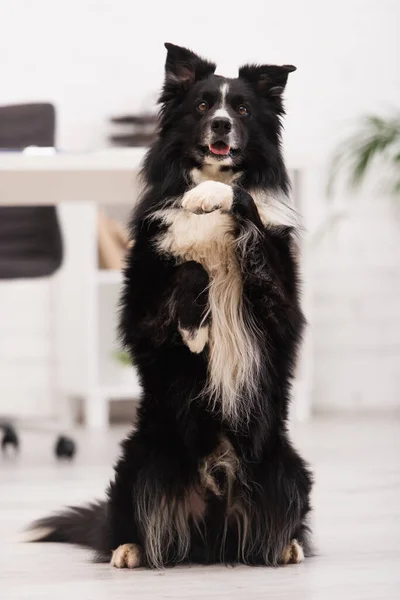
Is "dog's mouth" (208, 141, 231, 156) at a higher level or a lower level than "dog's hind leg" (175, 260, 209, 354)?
higher

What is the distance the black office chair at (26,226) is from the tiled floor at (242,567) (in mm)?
656

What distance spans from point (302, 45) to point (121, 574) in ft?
12.1

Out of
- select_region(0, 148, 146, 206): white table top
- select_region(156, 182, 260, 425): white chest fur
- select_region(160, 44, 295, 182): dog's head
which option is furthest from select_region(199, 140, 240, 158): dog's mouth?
select_region(0, 148, 146, 206): white table top

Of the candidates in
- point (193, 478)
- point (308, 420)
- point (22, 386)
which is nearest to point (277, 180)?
point (193, 478)

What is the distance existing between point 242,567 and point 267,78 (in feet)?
2.99

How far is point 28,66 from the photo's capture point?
16.0 feet

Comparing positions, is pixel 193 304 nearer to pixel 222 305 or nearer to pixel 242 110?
pixel 222 305

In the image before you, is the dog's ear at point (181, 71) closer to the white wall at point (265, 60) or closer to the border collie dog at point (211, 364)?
the border collie dog at point (211, 364)

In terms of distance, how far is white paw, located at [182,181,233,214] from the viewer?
5.80ft

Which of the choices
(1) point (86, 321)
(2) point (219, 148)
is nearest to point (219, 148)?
(2) point (219, 148)

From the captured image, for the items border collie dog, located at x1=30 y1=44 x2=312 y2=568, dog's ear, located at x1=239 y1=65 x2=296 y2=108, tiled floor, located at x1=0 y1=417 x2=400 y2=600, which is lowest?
tiled floor, located at x1=0 y1=417 x2=400 y2=600

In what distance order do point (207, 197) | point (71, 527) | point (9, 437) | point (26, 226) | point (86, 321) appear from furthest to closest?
point (86, 321)
point (26, 226)
point (9, 437)
point (71, 527)
point (207, 197)

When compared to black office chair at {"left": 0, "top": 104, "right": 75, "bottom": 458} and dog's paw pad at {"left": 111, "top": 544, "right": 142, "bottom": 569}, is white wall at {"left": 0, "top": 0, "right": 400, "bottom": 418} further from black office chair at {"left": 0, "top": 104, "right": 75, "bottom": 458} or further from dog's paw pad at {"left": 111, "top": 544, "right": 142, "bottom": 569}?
dog's paw pad at {"left": 111, "top": 544, "right": 142, "bottom": 569}

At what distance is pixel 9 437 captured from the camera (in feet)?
12.3
